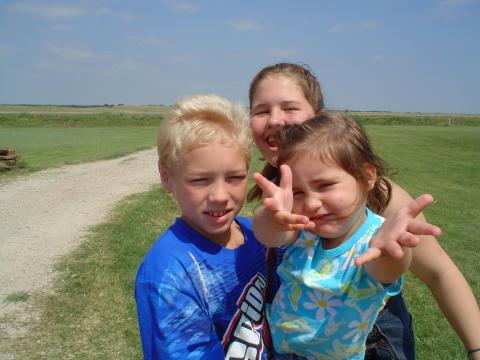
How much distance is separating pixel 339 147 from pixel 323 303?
613mm

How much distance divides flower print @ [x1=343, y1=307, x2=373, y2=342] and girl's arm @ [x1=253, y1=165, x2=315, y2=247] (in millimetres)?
421

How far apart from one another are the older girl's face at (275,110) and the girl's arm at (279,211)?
72cm

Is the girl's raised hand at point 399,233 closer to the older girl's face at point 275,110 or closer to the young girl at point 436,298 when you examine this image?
the young girl at point 436,298

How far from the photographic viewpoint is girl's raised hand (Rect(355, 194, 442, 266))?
1356 mm

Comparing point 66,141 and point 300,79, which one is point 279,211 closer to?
point 300,79

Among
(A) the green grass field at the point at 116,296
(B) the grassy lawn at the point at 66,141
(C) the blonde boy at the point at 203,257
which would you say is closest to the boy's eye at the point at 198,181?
(C) the blonde boy at the point at 203,257

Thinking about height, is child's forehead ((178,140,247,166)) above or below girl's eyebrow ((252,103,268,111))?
below

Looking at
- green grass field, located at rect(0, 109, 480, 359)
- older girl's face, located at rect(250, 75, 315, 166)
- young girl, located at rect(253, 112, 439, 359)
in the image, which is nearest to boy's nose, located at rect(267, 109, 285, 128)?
older girl's face, located at rect(250, 75, 315, 166)

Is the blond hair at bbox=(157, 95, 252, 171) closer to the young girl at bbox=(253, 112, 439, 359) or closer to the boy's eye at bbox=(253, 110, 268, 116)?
the young girl at bbox=(253, 112, 439, 359)

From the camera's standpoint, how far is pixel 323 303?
5.66 ft

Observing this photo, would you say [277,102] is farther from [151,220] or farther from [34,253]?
[151,220]

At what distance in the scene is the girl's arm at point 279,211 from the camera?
1.52 m

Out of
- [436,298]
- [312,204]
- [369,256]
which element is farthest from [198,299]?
[436,298]

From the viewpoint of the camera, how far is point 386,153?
2309 centimetres
